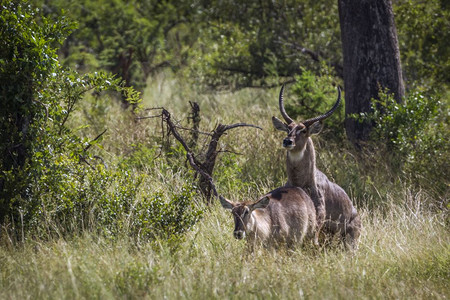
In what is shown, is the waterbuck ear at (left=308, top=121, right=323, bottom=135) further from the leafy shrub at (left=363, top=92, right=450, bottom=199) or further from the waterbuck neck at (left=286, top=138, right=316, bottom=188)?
the leafy shrub at (left=363, top=92, right=450, bottom=199)

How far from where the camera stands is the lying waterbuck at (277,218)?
569 cm

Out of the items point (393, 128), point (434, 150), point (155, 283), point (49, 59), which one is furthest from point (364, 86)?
point (155, 283)

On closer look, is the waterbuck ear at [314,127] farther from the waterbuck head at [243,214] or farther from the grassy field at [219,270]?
the waterbuck head at [243,214]

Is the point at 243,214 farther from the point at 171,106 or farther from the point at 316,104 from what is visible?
the point at 171,106

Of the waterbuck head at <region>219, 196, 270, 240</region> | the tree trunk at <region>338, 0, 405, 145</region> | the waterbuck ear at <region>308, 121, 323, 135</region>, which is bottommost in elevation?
the waterbuck head at <region>219, 196, 270, 240</region>

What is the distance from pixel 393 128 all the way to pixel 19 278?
5610 mm

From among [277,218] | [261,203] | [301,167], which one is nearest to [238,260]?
[261,203]

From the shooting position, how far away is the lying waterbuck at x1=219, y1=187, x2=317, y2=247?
18.7ft

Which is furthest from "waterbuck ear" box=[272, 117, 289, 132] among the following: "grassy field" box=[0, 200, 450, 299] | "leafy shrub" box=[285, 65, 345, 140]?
"leafy shrub" box=[285, 65, 345, 140]

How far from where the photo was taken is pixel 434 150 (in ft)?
28.0

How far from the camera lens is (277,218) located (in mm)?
6145

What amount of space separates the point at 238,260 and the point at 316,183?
176 cm

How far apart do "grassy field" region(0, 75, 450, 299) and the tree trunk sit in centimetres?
146

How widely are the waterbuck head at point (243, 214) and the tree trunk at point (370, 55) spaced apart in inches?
161
